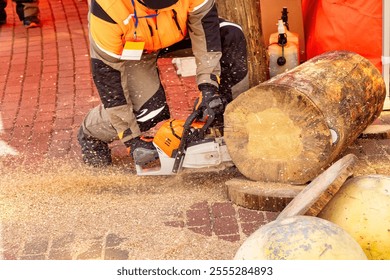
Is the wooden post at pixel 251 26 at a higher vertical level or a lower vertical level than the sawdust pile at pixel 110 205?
higher

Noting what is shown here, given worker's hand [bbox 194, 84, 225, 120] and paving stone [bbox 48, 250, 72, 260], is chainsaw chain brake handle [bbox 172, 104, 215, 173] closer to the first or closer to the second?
worker's hand [bbox 194, 84, 225, 120]

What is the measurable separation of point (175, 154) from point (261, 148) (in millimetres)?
518

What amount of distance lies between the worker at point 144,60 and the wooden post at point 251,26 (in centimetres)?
25

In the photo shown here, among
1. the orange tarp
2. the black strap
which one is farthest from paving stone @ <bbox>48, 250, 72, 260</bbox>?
the orange tarp

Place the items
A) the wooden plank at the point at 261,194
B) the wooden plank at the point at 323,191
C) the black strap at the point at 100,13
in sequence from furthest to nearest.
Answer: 1. the black strap at the point at 100,13
2. the wooden plank at the point at 261,194
3. the wooden plank at the point at 323,191

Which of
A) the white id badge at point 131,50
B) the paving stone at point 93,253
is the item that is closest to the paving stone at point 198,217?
the paving stone at point 93,253

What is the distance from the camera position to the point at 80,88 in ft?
20.3

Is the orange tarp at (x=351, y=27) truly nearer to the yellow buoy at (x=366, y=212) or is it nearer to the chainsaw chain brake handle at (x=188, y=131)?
the chainsaw chain brake handle at (x=188, y=131)

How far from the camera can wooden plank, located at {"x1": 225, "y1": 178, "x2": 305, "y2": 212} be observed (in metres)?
3.93

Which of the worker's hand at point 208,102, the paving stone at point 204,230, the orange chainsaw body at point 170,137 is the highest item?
the worker's hand at point 208,102

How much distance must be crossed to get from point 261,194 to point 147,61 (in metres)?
1.16

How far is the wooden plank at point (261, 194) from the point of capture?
3926mm

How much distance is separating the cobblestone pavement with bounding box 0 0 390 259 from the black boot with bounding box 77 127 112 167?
0.10 meters

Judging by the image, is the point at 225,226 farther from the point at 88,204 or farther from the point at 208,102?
the point at 88,204
